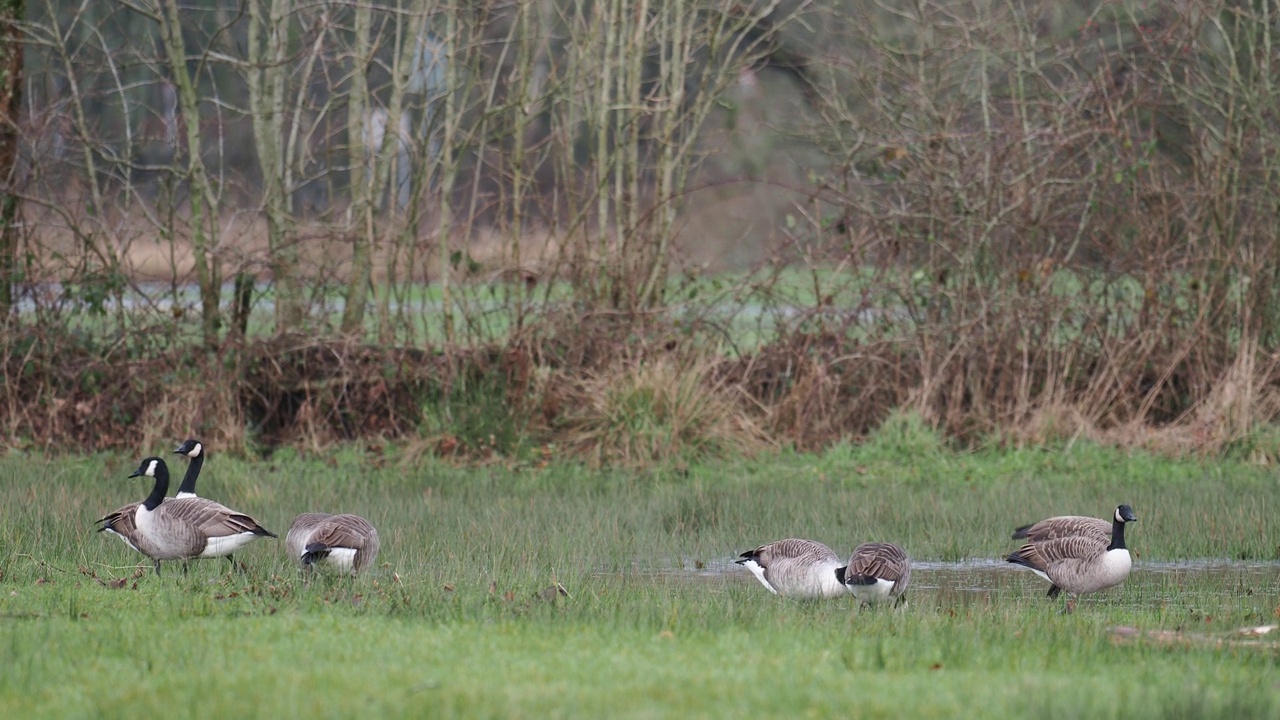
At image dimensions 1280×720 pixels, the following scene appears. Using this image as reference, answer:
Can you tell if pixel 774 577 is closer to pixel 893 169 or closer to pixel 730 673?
pixel 730 673

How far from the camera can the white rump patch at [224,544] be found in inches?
422

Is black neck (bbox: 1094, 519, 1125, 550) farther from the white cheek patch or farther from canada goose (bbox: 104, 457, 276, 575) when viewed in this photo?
canada goose (bbox: 104, 457, 276, 575)

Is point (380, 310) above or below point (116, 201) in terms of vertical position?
below

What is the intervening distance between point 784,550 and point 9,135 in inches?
499

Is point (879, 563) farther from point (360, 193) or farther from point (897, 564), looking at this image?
point (360, 193)

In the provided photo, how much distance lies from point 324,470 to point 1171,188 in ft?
36.1

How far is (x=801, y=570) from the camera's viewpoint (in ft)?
32.8

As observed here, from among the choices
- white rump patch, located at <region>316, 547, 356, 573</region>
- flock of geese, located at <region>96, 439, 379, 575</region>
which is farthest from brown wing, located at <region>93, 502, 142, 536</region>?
white rump patch, located at <region>316, 547, 356, 573</region>

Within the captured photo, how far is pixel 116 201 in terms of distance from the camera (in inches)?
706

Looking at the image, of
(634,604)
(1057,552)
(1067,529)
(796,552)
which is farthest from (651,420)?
(634,604)

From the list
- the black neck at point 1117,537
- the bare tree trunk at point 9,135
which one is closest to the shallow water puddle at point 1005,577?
the black neck at point 1117,537

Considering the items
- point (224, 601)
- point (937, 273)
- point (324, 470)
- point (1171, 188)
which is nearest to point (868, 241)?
point (937, 273)

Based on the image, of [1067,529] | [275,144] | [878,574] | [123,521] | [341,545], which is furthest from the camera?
[275,144]

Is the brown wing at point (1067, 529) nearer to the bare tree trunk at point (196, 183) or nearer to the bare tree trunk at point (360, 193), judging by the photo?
the bare tree trunk at point (360, 193)
